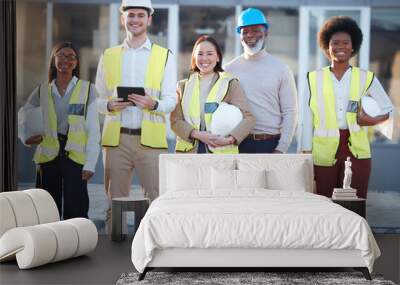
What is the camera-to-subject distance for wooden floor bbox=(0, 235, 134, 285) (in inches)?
213

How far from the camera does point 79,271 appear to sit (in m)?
5.77

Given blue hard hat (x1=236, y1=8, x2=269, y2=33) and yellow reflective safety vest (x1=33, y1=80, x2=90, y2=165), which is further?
yellow reflective safety vest (x1=33, y1=80, x2=90, y2=165)

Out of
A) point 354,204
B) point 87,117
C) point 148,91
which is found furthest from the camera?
point 87,117

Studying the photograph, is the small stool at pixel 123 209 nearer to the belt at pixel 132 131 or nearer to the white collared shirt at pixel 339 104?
the belt at pixel 132 131

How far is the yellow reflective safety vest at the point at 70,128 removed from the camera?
791cm

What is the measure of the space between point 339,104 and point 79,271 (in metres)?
3.32

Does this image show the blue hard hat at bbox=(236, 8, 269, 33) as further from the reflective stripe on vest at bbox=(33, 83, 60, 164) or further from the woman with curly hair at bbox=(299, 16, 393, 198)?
the reflective stripe on vest at bbox=(33, 83, 60, 164)

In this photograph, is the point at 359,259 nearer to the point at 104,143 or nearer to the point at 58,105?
the point at 104,143

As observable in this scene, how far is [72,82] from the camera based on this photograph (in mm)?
7898

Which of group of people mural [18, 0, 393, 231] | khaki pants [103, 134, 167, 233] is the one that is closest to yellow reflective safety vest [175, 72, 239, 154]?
group of people mural [18, 0, 393, 231]

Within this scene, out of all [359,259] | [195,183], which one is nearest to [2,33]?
[195,183]

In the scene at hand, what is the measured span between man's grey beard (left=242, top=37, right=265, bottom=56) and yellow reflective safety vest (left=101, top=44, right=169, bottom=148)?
81 centimetres

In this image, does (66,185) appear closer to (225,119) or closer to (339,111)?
(225,119)

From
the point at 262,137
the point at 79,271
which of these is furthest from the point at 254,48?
the point at 79,271
